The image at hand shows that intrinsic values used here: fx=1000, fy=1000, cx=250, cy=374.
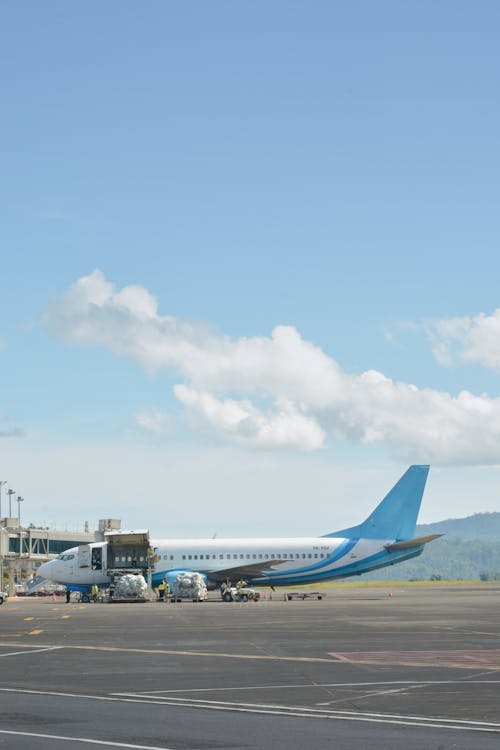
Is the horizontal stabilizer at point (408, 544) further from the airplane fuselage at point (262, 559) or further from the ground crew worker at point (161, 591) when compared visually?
the ground crew worker at point (161, 591)

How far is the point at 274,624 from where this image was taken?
3775cm

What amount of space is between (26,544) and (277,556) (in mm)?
84211

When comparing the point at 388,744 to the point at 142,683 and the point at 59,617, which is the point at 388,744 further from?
the point at 59,617

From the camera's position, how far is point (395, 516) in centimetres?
7769

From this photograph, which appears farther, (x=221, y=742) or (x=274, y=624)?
(x=274, y=624)

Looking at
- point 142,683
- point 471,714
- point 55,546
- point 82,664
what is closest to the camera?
point 471,714

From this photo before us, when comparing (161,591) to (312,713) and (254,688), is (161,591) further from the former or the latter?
(312,713)

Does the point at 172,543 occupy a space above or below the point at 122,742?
above

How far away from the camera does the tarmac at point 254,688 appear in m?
13.1

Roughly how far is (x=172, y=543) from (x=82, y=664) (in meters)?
54.2

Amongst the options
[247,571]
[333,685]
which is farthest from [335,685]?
[247,571]

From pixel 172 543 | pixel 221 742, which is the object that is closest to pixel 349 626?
pixel 221 742

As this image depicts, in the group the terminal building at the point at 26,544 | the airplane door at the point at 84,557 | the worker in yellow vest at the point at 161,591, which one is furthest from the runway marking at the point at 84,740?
the terminal building at the point at 26,544

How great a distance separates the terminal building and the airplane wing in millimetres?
25266
